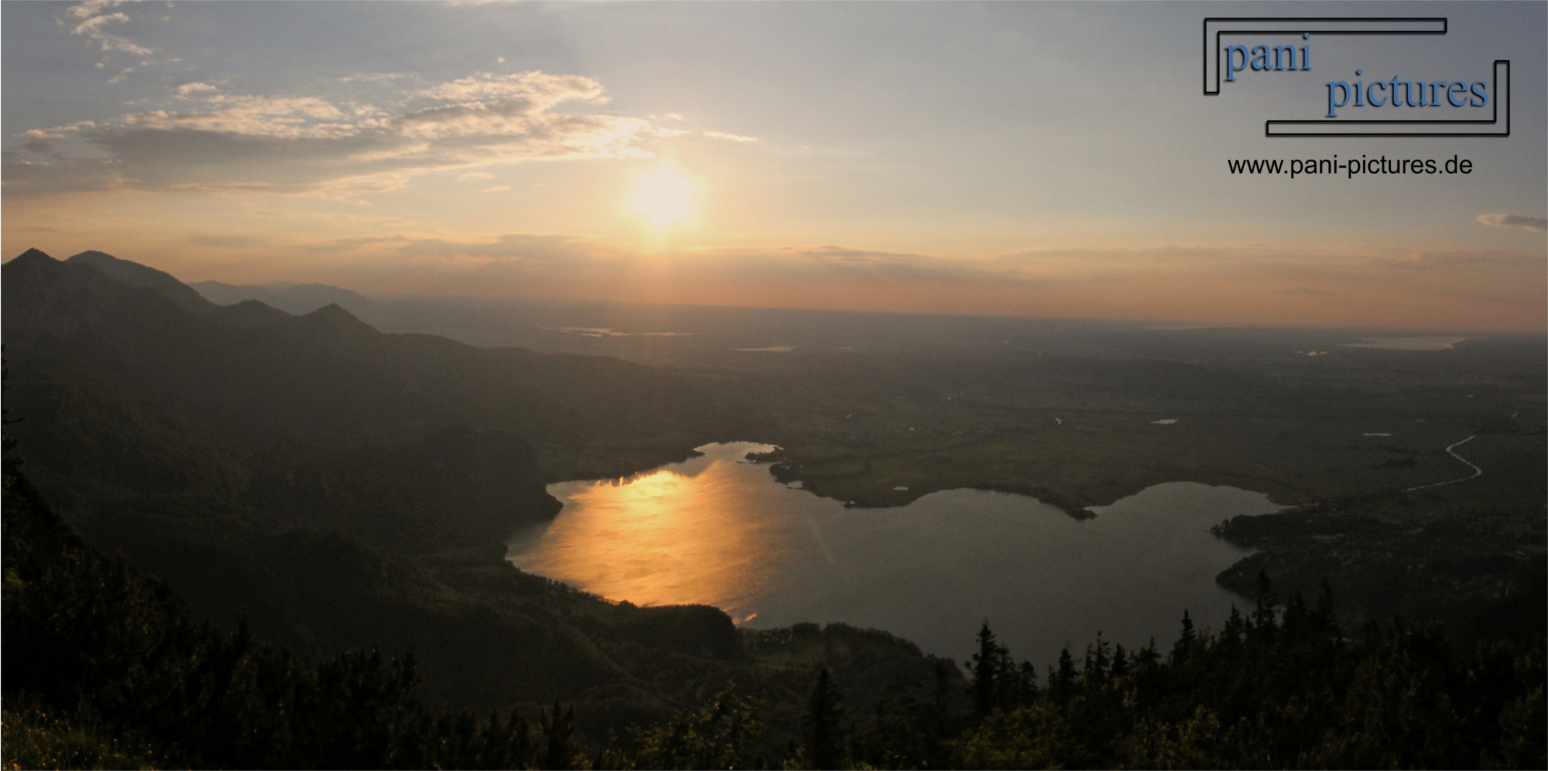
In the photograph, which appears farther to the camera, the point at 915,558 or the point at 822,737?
the point at 915,558

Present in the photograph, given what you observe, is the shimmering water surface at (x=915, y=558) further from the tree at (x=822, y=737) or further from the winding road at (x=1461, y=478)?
the tree at (x=822, y=737)

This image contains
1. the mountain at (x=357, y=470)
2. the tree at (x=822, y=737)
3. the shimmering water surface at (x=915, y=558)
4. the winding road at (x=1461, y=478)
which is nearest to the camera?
the tree at (x=822, y=737)

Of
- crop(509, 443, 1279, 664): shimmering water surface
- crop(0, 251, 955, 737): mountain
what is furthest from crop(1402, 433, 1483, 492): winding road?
crop(0, 251, 955, 737): mountain

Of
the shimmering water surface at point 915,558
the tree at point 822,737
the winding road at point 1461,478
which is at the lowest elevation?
the shimmering water surface at point 915,558

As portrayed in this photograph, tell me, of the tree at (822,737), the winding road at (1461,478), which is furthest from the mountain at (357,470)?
the winding road at (1461,478)

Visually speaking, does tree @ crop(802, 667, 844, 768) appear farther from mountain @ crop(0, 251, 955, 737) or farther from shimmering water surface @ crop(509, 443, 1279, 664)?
shimmering water surface @ crop(509, 443, 1279, 664)

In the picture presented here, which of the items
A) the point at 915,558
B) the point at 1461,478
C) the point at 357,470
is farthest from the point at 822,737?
the point at 1461,478

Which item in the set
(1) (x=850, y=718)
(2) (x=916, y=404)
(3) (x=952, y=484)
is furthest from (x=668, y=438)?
(1) (x=850, y=718)

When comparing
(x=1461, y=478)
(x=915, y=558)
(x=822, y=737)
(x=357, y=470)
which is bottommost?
(x=915, y=558)

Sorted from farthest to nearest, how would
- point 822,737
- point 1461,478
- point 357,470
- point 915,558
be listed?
1. point 1461,478
2. point 357,470
3. point 915,558
4. point 822,737

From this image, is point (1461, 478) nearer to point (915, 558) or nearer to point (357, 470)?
point (915, 558)
